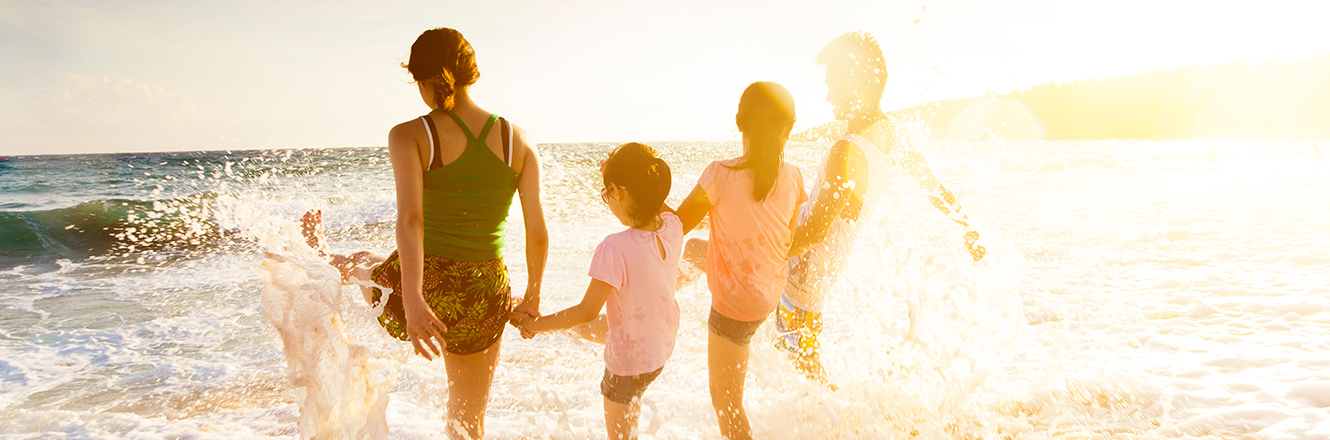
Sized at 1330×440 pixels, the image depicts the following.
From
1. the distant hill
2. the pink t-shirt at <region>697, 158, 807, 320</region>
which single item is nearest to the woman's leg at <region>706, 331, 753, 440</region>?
the pink t-shirt at <region>697, 158, 807, 320</region>

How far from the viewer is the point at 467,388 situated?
238 cm

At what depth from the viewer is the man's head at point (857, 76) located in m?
2.68

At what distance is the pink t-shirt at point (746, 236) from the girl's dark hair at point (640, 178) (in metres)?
0.33

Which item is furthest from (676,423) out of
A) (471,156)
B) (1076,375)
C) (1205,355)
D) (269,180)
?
(269,180)

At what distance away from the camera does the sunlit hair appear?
2.68 metres

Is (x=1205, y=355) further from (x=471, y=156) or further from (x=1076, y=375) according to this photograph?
(x=471, y=156)

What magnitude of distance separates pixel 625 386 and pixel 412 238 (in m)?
0.97

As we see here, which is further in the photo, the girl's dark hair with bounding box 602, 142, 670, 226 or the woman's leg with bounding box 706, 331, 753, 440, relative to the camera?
the woman's leg with bounding box 706, 331, 753, 440

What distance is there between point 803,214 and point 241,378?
4.26 metres

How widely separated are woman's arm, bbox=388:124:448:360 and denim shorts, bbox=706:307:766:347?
3.74ft

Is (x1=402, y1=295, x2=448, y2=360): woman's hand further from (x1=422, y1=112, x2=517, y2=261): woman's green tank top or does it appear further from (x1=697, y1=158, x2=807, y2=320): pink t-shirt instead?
(x1=697, y1=158, x2=807, y2=320): pink t-shirt

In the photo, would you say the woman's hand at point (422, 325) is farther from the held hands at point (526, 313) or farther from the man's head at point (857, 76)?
the man's head at point (857, 76)

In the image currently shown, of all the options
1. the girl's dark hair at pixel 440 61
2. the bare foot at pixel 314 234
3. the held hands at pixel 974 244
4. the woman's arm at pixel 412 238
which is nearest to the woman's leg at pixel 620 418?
the woman's arm at pixel 412 238

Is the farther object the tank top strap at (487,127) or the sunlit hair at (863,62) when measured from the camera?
the sunlit hair at (863,62)
